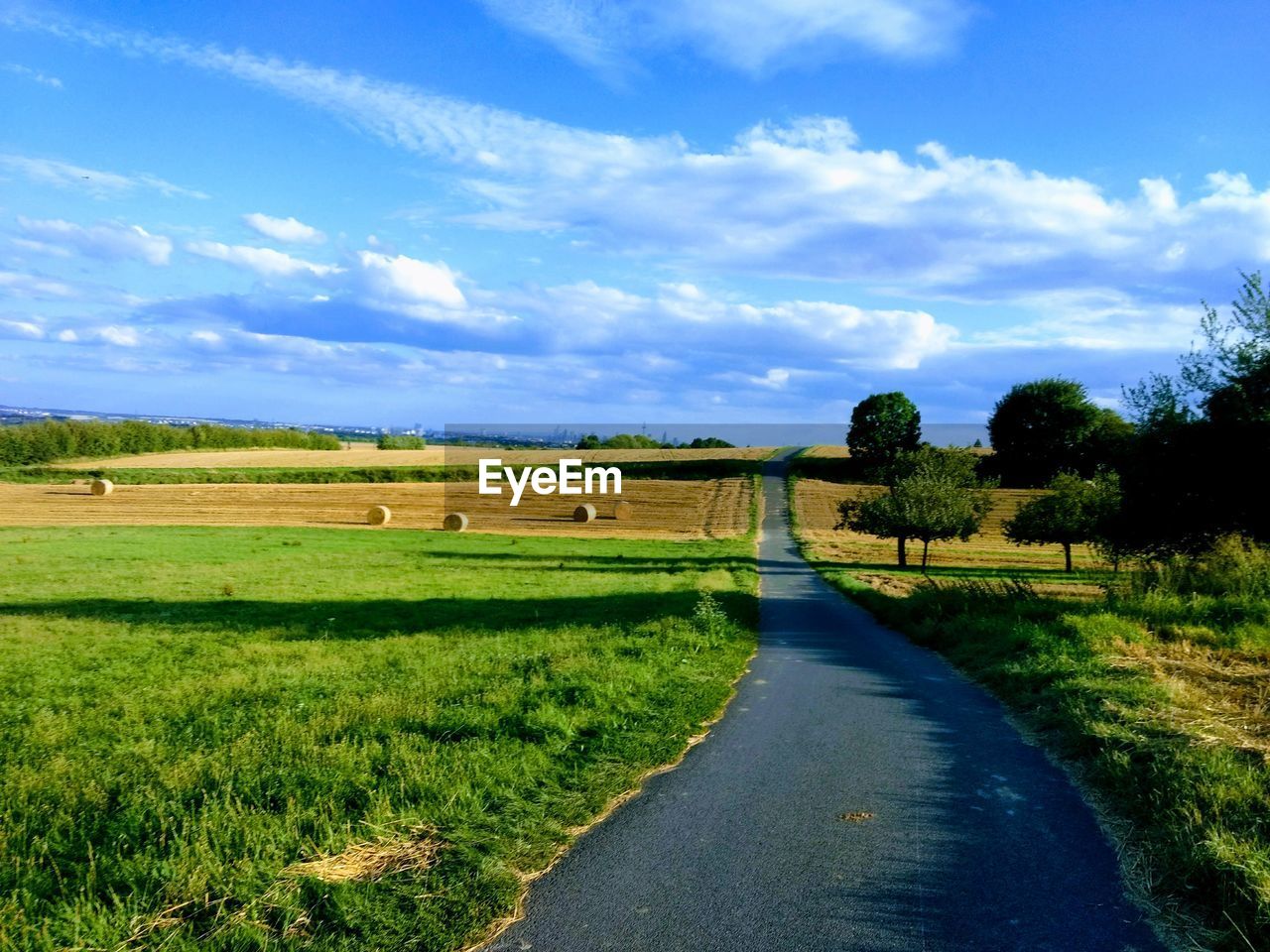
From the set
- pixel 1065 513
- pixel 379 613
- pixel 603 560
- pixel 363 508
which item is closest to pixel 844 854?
pixel 379 613

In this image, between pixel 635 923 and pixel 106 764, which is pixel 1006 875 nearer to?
pixel 635 923

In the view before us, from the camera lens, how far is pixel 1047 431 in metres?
85.8

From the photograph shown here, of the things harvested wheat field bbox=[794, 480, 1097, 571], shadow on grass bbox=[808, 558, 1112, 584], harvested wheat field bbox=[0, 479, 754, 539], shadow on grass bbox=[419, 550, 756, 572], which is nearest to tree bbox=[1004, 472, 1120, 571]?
harvested wheat field bbox=[794, 480, 1097, 571]

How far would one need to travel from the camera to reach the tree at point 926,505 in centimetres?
4259

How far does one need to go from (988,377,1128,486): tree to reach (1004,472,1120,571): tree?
38.9 meters

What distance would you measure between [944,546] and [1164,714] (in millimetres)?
51889

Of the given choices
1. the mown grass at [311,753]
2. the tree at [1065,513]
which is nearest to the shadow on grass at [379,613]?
the mown grass at [311,753]

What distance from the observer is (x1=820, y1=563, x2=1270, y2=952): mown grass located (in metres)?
4.82

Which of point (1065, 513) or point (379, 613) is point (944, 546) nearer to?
point (1065, 513)

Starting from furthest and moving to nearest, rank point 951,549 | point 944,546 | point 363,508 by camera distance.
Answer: point 363,508 < point 944,546 < point 951,549

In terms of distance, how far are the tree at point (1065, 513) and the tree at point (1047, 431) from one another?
38911 millimetres

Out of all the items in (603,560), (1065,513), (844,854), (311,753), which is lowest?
(603,560)

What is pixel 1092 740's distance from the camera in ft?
24.5

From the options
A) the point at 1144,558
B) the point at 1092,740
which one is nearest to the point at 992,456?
the point at 1144,558
